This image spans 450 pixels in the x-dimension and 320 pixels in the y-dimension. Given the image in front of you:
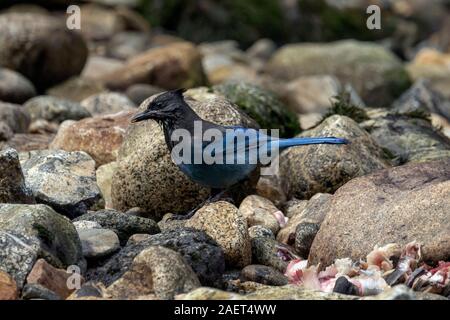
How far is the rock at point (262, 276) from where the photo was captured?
7.25 meters

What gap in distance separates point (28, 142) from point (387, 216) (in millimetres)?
4735

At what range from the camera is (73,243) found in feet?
23.0

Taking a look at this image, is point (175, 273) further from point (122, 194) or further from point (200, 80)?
point (200, 80)

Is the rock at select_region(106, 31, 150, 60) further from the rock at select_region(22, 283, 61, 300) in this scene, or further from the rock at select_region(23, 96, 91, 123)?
the rock at select_region(22, 283, 61, 300)

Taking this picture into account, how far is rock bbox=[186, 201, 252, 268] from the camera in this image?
24.3 ft

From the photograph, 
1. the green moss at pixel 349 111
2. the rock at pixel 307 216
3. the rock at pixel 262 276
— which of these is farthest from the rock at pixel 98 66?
the rock at pixel 262 276

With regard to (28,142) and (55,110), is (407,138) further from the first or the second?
(55,110)

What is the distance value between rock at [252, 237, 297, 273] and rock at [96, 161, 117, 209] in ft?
6.54

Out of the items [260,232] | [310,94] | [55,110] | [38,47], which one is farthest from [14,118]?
[310,94]

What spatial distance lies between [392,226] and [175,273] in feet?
6.02

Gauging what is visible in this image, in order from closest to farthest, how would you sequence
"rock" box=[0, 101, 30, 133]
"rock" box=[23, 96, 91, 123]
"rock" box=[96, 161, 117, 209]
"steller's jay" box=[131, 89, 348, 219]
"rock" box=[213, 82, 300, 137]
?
"steller's jay" box=[131, 89, 348, 219] < "rock" box=[96, 161, 117, 209] < "rock" box=[213, 82, 300, 137] < "rock" box=[0, 101, 30, 133] < "rock" box=[23, 96, 91, 123]

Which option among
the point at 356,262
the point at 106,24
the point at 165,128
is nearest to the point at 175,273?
the point at 356,262

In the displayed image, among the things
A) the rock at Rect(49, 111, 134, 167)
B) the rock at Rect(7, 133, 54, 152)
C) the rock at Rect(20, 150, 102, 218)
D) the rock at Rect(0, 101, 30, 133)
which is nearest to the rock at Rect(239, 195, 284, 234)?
the rock at Rect(20, 150, 102, 218)

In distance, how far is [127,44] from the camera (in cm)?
2247
